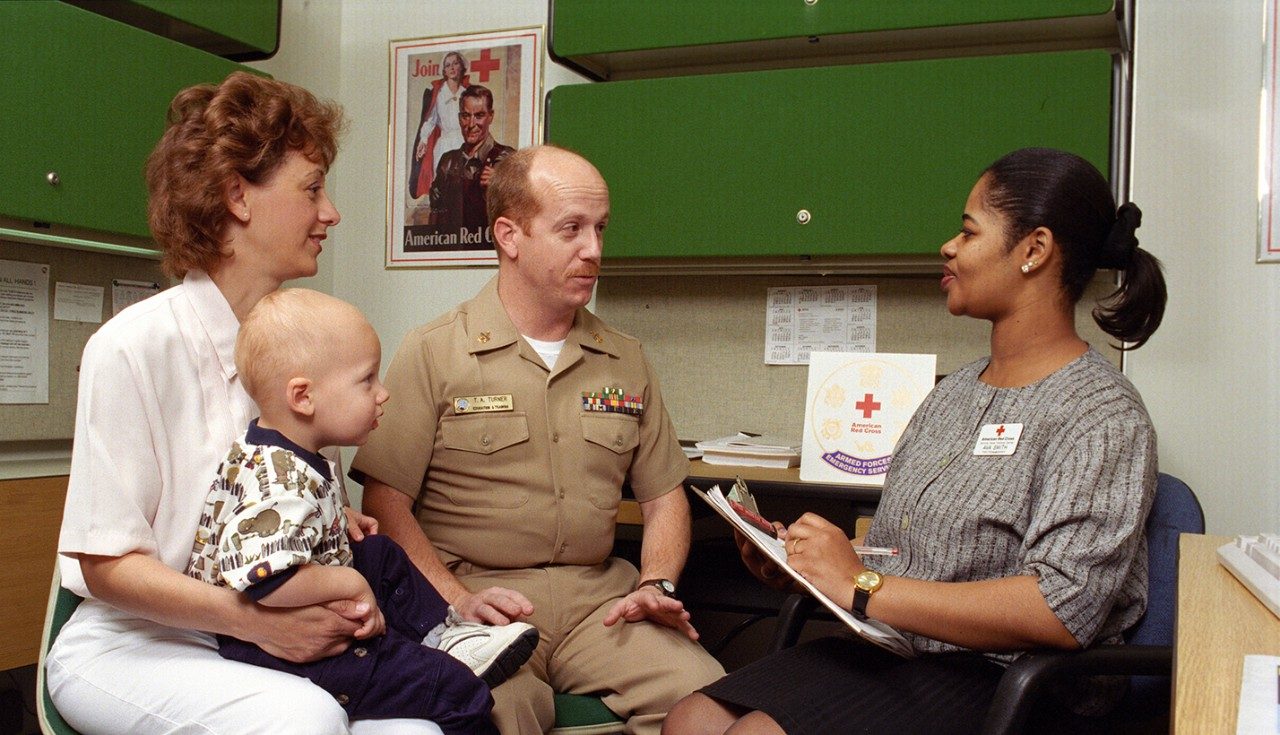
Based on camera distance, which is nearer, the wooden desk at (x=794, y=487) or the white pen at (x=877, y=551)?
the white pen at (x=877, y=551)

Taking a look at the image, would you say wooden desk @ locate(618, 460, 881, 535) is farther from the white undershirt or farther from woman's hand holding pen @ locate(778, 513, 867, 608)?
woman's hand holding pen @ locate(778, 513, 867, 608)

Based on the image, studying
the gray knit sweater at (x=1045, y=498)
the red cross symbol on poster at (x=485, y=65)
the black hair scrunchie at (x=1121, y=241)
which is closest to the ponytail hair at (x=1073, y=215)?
the black hair scrunchie at (x=1121, y=241)

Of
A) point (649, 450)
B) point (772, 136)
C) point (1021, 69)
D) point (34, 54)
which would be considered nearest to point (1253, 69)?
point (1021, 69)

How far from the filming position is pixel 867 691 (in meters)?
1.47

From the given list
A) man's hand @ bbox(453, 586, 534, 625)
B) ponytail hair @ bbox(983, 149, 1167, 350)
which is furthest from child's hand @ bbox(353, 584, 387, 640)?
ponytail hair @ bbox(983, 149, 1167, 350)

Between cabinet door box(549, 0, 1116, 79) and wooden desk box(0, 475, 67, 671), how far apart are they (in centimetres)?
153

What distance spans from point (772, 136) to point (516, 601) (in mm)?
1297

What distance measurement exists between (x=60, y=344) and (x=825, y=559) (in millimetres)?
1805

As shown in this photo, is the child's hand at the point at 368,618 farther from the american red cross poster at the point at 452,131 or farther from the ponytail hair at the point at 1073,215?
the american red cross poster at the point at 452,131

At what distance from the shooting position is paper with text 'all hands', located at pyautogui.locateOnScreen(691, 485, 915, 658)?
138cm

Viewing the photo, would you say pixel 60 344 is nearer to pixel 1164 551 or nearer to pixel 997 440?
pixel 997 440

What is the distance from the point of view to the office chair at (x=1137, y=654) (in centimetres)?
129

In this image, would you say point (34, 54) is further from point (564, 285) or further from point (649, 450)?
point (649, 450)

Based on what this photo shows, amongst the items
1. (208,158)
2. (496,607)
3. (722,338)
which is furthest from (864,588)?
(722,338)
